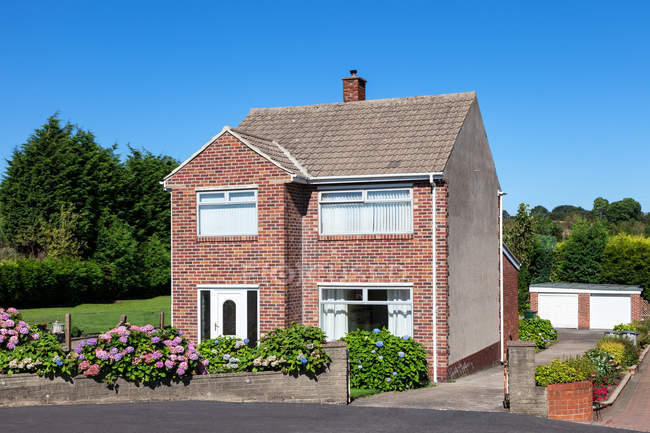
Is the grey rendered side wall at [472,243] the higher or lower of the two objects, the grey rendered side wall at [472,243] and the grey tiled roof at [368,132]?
the lower

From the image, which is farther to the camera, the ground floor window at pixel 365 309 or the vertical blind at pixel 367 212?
the vertical blind at pixel 367 212

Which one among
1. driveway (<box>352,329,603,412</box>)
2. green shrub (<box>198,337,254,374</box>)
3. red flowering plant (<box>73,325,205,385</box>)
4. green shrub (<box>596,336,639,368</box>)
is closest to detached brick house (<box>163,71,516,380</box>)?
driveway (<box>352,329,603,412</box>)

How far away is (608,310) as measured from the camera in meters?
46.5

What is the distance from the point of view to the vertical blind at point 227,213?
20891 millimetres

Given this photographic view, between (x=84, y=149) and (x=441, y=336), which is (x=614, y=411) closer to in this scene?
(x=441, y=336)

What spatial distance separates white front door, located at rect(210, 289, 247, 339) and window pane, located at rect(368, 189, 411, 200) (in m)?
4.61

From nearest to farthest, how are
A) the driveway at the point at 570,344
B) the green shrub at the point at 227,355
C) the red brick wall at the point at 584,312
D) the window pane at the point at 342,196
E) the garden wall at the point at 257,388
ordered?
1. the garden wall at the point at 257,388
2. the green shrub at the point at 227,355
3. the window pane at the point at 342,196
4. the driveway at the point at 570,344
5. the red brick wall at the point at 584,312

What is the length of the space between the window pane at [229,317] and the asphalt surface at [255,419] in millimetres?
5856

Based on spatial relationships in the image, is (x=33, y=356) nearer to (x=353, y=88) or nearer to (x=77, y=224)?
(x=353, y=88)

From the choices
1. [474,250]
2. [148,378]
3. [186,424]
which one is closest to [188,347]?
[148,378]

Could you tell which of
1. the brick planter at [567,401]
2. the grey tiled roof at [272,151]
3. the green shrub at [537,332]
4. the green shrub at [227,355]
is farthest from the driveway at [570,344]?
the green shrub at [227,355]

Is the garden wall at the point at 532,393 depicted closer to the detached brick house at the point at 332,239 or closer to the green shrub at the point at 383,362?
the green shrub at the point at 383,362

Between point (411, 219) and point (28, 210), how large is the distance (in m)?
40.3

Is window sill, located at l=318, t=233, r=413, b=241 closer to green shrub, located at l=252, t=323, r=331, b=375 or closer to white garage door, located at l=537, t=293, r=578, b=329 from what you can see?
green shrub, located at l=252, t=323, r=331, b=375
